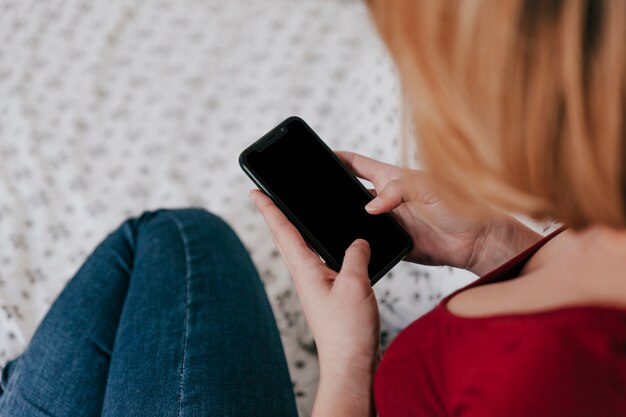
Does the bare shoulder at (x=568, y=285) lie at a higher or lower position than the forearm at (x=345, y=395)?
higher

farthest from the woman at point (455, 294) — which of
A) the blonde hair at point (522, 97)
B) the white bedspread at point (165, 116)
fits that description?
the white bedspread at point (165, 116)

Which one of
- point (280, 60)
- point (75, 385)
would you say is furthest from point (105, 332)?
point (280, 60)

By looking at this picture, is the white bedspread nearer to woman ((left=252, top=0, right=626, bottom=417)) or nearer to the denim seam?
the denim seam

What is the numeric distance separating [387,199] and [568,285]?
0.85ft

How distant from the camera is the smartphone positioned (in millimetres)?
619

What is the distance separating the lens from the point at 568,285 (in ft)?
1.28

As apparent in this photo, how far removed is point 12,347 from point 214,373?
0.41 m

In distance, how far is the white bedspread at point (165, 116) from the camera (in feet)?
2.85

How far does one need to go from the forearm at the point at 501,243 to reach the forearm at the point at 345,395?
0.23 m

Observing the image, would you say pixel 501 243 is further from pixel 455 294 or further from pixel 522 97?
pixel 522 97

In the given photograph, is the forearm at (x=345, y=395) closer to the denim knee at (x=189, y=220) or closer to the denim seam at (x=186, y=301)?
the denim seam at (x=186, y=301)

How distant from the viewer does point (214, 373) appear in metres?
0.58

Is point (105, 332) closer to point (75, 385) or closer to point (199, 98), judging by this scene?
point (75, 385)

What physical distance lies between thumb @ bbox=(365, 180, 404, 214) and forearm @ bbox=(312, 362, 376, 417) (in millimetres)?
198
